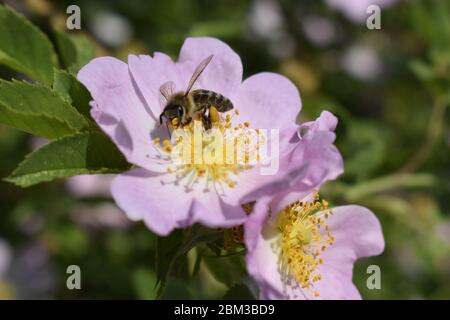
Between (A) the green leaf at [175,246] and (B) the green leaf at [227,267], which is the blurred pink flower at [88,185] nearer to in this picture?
(B) the green leaf at [227,267]

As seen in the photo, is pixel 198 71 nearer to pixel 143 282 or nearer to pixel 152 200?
pixel 152 200

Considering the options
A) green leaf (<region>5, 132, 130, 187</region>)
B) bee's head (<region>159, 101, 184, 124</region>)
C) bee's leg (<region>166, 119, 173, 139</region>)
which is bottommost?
green leaf (<region>5, 132, 130, 187</region>)

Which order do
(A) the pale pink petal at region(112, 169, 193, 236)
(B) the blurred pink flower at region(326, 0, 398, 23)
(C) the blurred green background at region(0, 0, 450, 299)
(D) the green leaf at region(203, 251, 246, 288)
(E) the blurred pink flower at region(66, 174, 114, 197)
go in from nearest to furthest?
(A) the pale pink petal at region(112, 169, 193, 236) → (D) the green leaf at region(203, 251, 246, 288) → (C) the blurred green background at region(0, 0, 450, 299) → (E) the blurred pink flower at region(66, 174, 114, 197) → (B) the blurred pink flower at region(326, 0, 398, 23)

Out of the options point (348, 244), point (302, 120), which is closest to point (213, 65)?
point (348, 244)

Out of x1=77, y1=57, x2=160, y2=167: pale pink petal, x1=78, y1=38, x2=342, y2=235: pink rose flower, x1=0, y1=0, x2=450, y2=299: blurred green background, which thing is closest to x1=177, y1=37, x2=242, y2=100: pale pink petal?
x1=78, y1=38, x2=342, y2=235: pink rose flower

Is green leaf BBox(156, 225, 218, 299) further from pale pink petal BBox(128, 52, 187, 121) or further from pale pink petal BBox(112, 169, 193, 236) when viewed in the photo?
pale pink petal BBox(128, 52, 187, 121)
